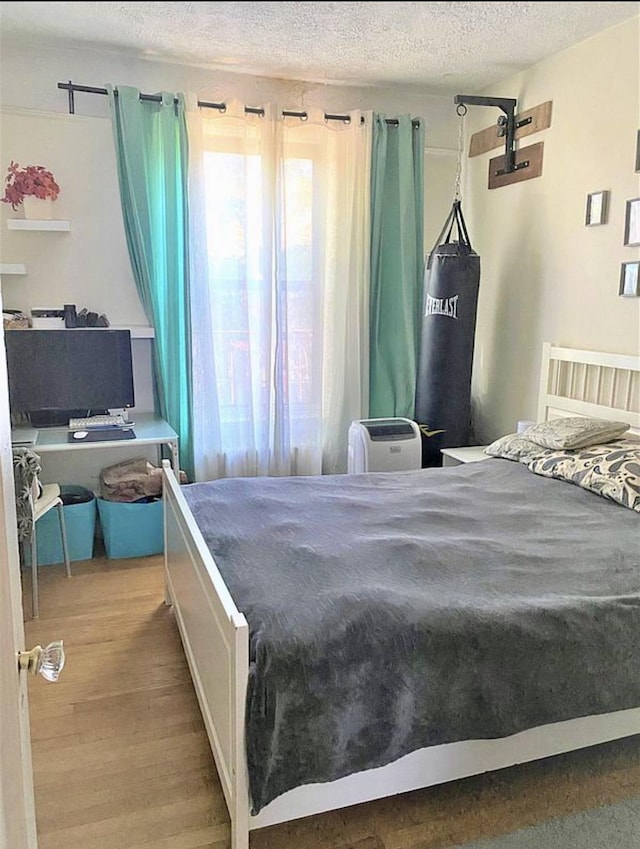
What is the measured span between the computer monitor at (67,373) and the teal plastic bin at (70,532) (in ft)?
1.61

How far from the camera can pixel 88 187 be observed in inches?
137

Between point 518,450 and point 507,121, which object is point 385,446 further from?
point 507,121

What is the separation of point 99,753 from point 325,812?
0.75 m

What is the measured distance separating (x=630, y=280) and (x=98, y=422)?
2.73 m

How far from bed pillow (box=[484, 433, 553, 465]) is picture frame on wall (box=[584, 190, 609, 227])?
1.10 m

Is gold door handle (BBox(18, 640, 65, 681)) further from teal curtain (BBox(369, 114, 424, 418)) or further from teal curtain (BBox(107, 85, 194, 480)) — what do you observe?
teal curtain (BBox(369, 114, 424, 418))

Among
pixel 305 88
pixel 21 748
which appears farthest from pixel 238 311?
pixel 21 748

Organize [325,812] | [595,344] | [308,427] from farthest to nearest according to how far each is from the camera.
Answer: [308,427], [595,344], [325,812]

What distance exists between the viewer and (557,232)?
3.40 meters

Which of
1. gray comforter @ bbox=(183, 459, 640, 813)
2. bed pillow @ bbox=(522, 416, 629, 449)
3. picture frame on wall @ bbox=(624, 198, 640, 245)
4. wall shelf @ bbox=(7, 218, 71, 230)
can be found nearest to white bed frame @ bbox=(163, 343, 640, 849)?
gray comforter @ bbox=(183, 459, 640, 813)

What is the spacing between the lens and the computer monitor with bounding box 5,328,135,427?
3.31 m

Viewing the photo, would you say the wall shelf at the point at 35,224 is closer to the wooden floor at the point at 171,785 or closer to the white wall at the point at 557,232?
the wooden floor at the point at 171,785

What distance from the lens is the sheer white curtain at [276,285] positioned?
3574 mm

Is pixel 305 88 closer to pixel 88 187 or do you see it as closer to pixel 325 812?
pixel 88 187
